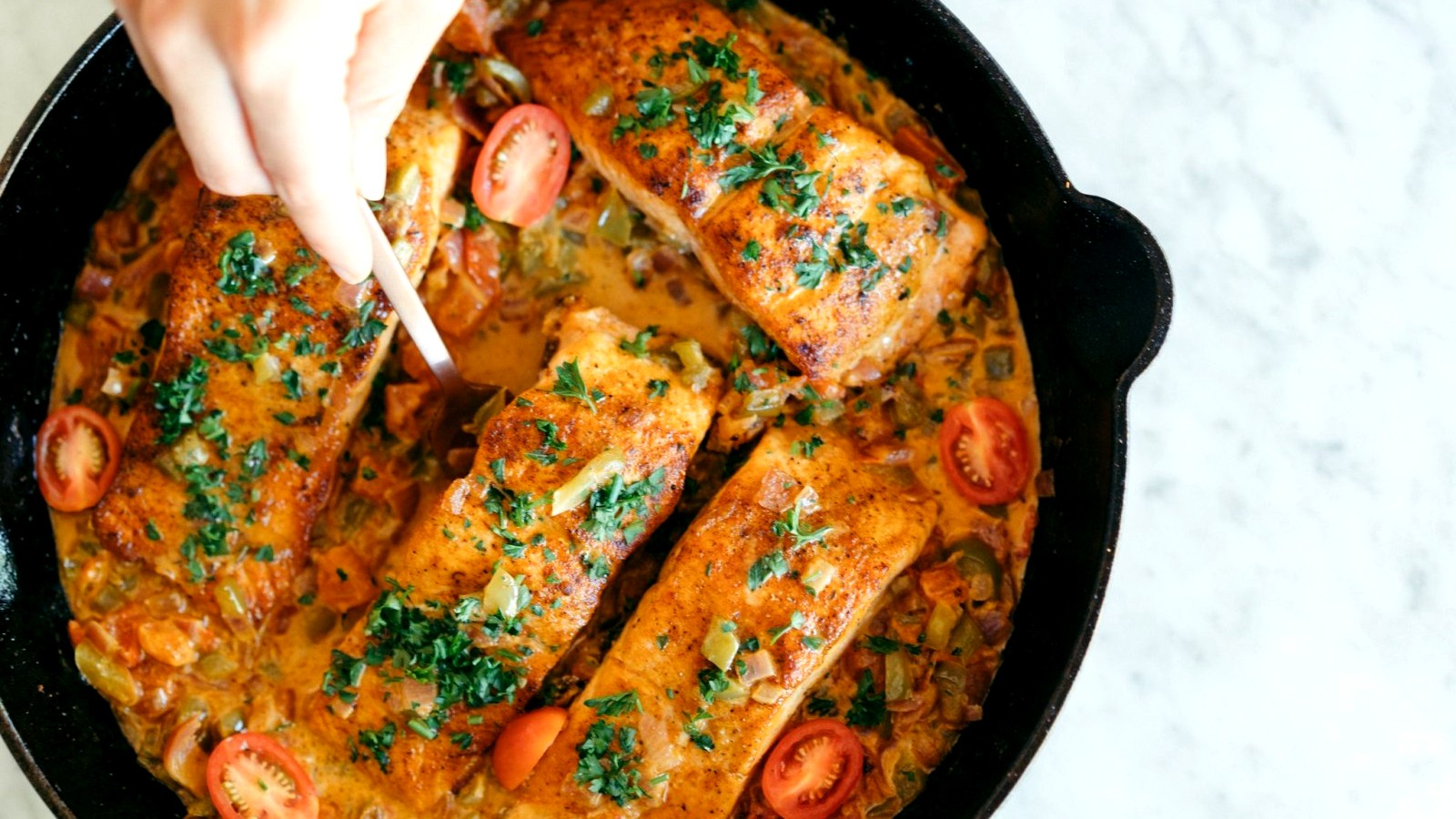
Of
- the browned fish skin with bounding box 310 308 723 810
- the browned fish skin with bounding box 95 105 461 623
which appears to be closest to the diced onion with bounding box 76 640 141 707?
the browned fish skin with bounding box 95 105 461 623

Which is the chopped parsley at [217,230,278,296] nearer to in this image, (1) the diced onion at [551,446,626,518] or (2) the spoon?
(2) the spoon

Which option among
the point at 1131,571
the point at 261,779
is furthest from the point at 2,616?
the point at 1131,571

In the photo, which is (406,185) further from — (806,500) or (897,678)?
(897,678)

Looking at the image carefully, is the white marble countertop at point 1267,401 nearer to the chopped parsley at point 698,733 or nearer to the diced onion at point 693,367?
the chopped parsley at point 698,733

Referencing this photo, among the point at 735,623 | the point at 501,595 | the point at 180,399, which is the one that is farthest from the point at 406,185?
the point at 735,623

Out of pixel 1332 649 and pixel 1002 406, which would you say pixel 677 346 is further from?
pixel 1332 649
